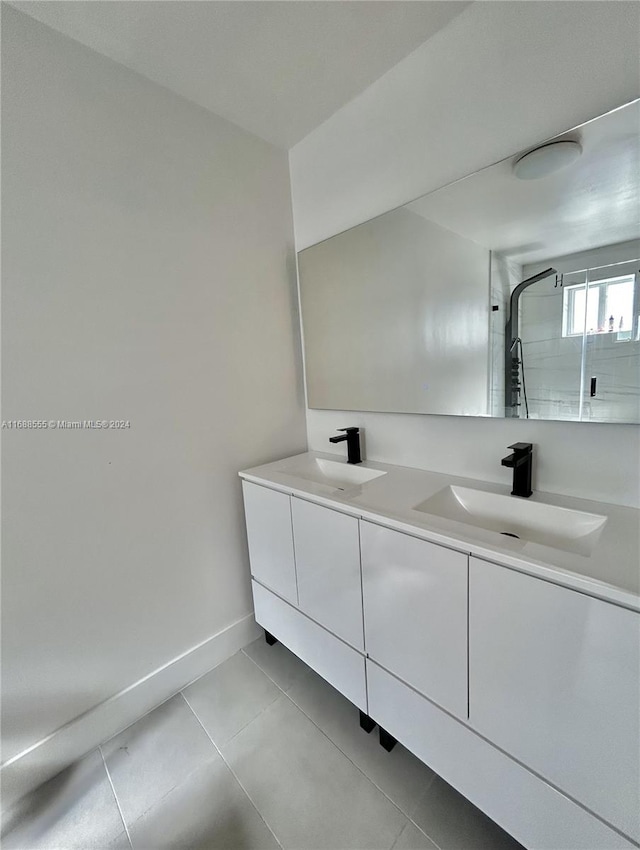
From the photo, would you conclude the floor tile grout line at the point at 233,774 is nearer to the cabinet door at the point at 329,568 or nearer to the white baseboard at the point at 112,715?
the white baseboard at the point at 112,715

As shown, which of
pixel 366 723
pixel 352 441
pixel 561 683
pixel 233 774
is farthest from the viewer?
pixel 352 441

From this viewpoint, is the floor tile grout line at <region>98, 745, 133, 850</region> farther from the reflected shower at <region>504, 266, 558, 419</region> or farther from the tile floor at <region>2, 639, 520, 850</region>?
the reflected shower at <region>504, 266, 558, 419</region>

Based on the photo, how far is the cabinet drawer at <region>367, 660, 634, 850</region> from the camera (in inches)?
29.5

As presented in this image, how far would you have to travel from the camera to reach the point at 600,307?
93cm

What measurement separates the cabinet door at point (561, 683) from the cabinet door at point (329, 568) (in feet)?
1.27

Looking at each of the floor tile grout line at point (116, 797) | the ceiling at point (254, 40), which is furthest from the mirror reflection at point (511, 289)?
the floor tile grout line at point (116, 797)

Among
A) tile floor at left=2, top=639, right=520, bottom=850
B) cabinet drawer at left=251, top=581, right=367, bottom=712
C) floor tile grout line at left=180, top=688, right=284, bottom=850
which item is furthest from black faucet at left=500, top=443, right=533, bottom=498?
floor tile grout line at left=180, top=688, right=284, bottom=850

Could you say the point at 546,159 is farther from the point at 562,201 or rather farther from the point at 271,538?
the point at 271,538

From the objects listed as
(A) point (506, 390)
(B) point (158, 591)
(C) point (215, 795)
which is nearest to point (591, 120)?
(A) point (506, 390)

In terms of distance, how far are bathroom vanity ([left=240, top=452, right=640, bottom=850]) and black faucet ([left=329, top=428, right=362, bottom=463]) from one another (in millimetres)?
296

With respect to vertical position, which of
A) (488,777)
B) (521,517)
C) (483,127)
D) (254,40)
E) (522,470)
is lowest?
(488,777)

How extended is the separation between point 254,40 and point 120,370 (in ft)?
4.04

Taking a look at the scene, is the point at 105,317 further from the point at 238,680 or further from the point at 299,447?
the point at 238,680

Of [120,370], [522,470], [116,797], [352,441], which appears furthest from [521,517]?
[116,797]
